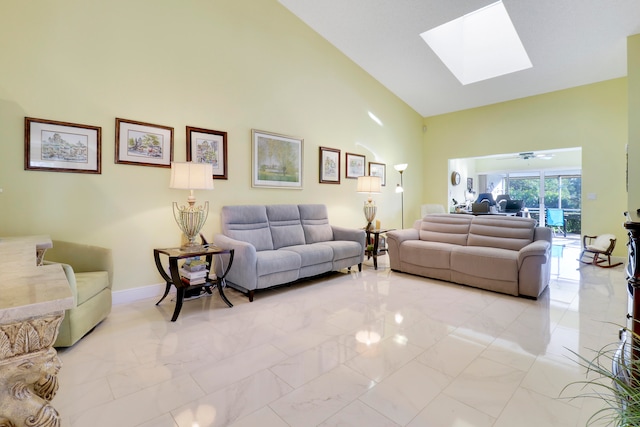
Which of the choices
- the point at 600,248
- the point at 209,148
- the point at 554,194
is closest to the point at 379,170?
the point at 209,148

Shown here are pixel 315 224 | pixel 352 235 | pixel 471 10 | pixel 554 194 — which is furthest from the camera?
pixel 554 194

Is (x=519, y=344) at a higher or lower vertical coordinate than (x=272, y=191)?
lower

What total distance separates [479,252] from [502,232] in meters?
0.64

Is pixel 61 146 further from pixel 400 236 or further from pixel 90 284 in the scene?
pixel 400 236

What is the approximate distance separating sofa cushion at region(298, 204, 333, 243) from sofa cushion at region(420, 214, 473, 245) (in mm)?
1531

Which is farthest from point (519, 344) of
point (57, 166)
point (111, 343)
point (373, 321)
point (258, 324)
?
point (57, 166)

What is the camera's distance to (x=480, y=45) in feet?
17.3

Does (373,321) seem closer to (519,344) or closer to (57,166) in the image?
(519,344)

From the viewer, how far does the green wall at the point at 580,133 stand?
202 inches

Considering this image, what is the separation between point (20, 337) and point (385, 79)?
6.33 metres

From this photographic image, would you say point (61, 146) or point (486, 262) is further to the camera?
point (486, 262)

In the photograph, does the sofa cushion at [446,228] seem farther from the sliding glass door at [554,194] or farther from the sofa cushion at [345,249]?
the sliding glass door at [554,194]

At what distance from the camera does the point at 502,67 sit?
5301mm

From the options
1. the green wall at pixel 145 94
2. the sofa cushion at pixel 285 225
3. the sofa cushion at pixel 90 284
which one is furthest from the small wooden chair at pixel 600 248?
A: the sofa cushion at pixel 90 284
